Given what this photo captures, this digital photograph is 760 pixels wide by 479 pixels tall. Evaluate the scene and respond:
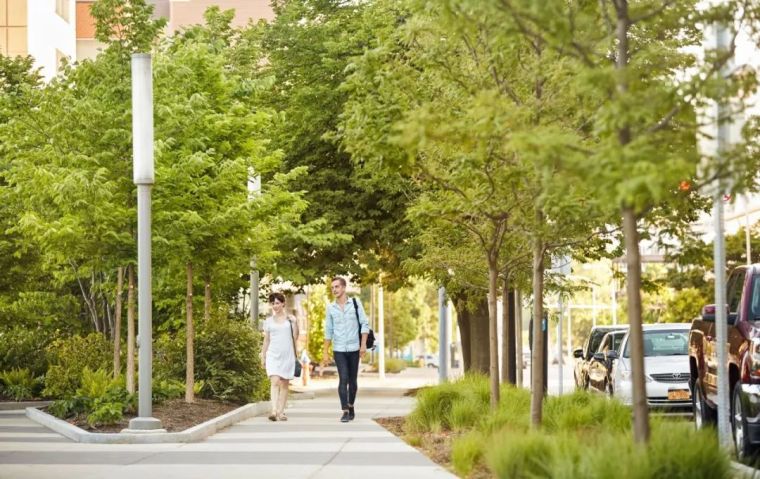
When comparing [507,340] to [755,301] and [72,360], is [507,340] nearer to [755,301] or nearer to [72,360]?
[72,360]

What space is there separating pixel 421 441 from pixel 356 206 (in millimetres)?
18827

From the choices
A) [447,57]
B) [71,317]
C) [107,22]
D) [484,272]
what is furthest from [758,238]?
[447,57]

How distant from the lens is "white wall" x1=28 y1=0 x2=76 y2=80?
54.6 metres

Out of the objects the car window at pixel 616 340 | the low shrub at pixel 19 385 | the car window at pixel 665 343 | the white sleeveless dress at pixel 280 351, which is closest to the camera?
the white sleeveless dress at pixel 280 351

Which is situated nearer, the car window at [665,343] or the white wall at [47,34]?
the car window at [665,343]

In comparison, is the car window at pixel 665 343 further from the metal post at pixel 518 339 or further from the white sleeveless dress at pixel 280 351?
the white sleeveless dress at pixel 280 351

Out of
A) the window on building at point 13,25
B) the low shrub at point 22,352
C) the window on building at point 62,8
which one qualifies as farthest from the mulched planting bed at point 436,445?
the window on building at point 62,8

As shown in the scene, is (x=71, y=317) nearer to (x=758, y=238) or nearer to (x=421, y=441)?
(x=421, y=441)

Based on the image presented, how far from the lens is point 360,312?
21.1 meters

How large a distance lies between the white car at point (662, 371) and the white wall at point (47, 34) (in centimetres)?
3324

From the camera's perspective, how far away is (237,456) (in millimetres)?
15227

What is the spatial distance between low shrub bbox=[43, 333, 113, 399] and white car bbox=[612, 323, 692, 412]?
8.85 metres

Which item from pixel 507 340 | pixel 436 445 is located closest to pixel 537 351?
pixel 436 445

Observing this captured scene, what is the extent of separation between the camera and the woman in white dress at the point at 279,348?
21.3 m
